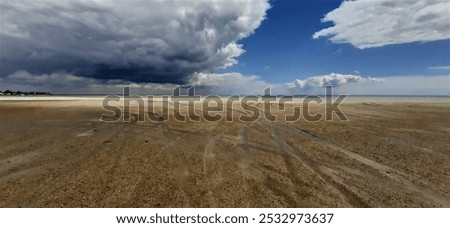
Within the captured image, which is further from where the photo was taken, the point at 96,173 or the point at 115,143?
the point at 115,143

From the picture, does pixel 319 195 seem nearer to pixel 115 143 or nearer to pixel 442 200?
pixel 442 200

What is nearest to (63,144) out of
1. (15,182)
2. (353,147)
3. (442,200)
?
(15,182)

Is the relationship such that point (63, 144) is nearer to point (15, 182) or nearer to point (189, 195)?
point (15, 182)
